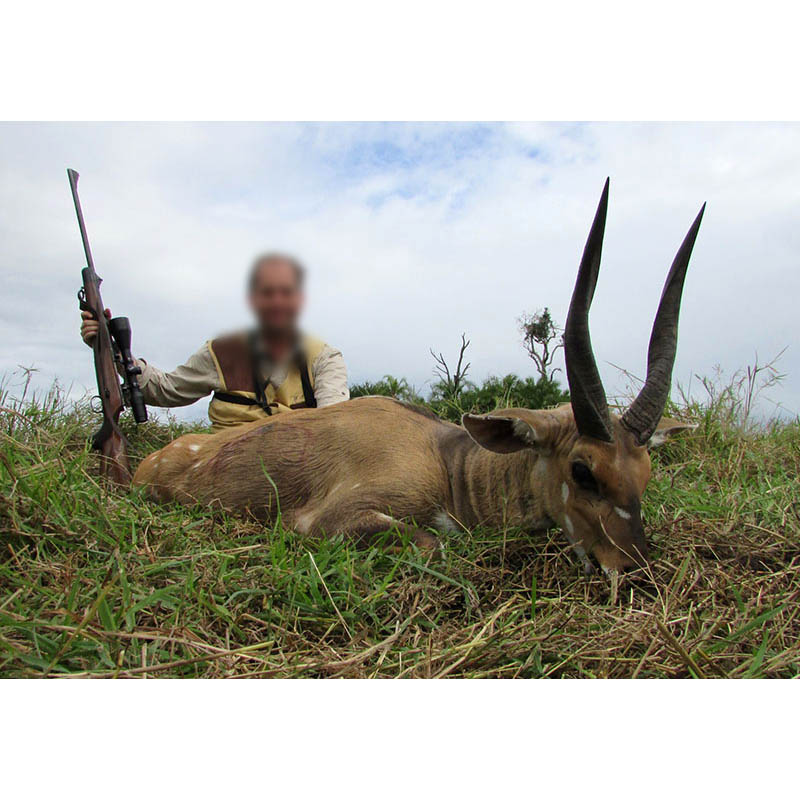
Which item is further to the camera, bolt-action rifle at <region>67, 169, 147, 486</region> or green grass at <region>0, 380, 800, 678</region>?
bolt-action rifle at <region>67, 169, 147, 486</region>

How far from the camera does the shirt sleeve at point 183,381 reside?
6750mm

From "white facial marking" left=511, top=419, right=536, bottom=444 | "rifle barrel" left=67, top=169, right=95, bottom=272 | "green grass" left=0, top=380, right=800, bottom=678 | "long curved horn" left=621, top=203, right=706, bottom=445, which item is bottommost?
"green grass" left=0, top=380, right=800, bottom=678

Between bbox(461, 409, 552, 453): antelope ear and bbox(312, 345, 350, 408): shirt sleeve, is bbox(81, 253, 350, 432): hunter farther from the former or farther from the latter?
bbox(461, 409, 552, 453): antelope ear

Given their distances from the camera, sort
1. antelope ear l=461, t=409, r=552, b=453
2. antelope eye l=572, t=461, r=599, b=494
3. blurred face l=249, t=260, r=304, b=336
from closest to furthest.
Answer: antelope eye l=572, t=461, r=599, b=494
antelope ear l=461, t=409, r=552, b=453
blurred face l=249, t=260, r=304, b=336

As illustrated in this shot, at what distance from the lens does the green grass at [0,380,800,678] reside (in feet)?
8.21

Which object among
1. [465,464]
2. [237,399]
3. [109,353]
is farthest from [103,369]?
[465,464]

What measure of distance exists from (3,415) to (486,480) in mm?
3783

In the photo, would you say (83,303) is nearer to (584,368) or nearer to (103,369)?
(103,369)

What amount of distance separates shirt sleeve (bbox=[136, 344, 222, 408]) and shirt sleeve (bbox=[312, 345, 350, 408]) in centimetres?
98

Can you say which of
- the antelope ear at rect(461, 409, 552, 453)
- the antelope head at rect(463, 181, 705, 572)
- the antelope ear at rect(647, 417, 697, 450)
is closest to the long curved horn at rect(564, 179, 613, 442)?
the antelope head at rect(463, 181, 705, 572)

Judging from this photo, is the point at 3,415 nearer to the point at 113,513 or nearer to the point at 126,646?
the point at 113,513

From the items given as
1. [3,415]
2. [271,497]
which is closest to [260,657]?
[271,497]

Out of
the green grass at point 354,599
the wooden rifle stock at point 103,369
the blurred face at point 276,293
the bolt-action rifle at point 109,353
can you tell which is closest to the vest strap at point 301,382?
the bolt-action rifle at point 109,353

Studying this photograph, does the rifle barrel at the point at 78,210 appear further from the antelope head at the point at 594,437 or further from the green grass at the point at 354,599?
the antelope head at the point at 594,437
